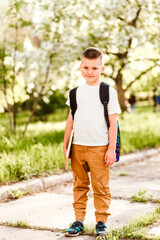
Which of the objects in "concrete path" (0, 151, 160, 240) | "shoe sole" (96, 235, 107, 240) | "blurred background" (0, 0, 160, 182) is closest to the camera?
"shoe sole" (96, 235, 107, 240)

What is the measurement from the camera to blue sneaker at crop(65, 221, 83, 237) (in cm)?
335

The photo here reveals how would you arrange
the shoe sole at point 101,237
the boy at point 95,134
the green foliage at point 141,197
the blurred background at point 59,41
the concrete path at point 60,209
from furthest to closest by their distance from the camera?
the blurred background at point 59,41 → the green foliage at point 141,197 → the concrete path at point 60,209 → the boy at point 95,134 → the shoe sole at point 101,237

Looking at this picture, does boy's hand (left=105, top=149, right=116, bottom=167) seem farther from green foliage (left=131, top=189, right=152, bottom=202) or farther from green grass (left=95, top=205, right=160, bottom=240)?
green foliage (left=131, top=189, right=152, bottom=202)

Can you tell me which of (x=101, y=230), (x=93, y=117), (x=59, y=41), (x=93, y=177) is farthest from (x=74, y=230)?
(x=59, y=41)

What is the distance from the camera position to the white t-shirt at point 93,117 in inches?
131

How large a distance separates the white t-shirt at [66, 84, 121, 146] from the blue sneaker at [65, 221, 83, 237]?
748 millimetres

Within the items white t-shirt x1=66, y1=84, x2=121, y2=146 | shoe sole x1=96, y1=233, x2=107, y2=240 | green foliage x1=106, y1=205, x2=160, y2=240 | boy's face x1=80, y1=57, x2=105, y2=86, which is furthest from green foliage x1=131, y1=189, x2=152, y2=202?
boy's face x1=80, y1=57, x2=105, y2=86

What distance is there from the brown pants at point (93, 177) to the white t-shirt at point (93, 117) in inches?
2.8

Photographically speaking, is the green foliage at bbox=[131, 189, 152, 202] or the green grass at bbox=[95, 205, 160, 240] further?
the green foliage at bbox=[131, 189, 152, 202]

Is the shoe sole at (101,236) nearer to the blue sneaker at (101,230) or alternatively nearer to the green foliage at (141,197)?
the blue sneaker at (101,230)

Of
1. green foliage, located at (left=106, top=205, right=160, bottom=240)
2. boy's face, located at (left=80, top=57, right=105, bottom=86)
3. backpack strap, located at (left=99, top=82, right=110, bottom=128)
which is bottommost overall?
green foliage, located at (left=106, top=205, right=160, bottom=240)

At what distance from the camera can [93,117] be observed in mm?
3336

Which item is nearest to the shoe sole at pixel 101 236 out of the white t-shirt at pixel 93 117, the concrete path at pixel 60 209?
the concrete path at pixel 60 209

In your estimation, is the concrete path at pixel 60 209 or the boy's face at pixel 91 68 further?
the concrete path at pixel 60 209
